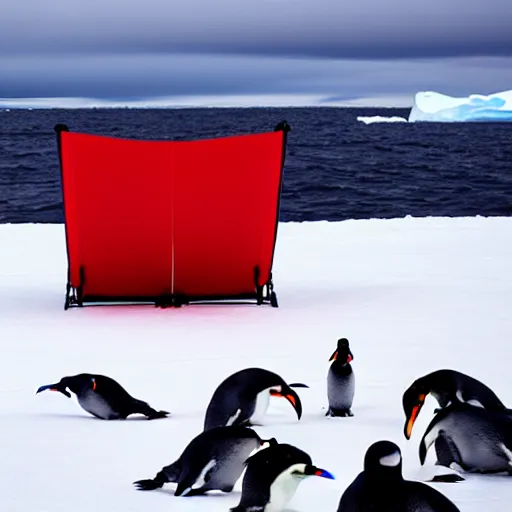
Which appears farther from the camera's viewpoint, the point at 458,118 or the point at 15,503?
the point at 458,118

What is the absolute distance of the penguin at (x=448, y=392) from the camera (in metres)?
2.93

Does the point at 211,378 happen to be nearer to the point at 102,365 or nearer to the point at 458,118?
the point at 102,365

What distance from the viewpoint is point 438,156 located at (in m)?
37.0

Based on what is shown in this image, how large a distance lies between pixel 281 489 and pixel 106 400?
1234 millimetres

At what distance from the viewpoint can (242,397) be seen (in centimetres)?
299

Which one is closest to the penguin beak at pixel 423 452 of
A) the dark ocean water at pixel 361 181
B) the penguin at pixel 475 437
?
the penguin at pixel 475 437

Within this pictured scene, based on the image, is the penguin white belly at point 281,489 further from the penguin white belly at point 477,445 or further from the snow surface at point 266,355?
the penguin white belly at point 477,445

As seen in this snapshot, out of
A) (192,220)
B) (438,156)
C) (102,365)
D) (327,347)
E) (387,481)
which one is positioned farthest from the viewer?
(438,156)

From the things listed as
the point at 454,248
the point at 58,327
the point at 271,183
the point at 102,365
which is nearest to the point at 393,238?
the point at 454,248

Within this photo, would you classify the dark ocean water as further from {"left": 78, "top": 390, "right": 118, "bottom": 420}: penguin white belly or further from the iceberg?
{"left": 78, "top": 390, "right": 118, "bottom": 420}: penguin white belly

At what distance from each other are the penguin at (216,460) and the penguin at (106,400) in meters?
0.90

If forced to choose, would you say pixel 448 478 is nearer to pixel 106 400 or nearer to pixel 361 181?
pixel 106 400

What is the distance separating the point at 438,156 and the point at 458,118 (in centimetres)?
913

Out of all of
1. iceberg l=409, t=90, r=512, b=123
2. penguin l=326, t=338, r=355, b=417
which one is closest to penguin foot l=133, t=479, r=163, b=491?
penguin l=326, t=338, r=355, b=417
